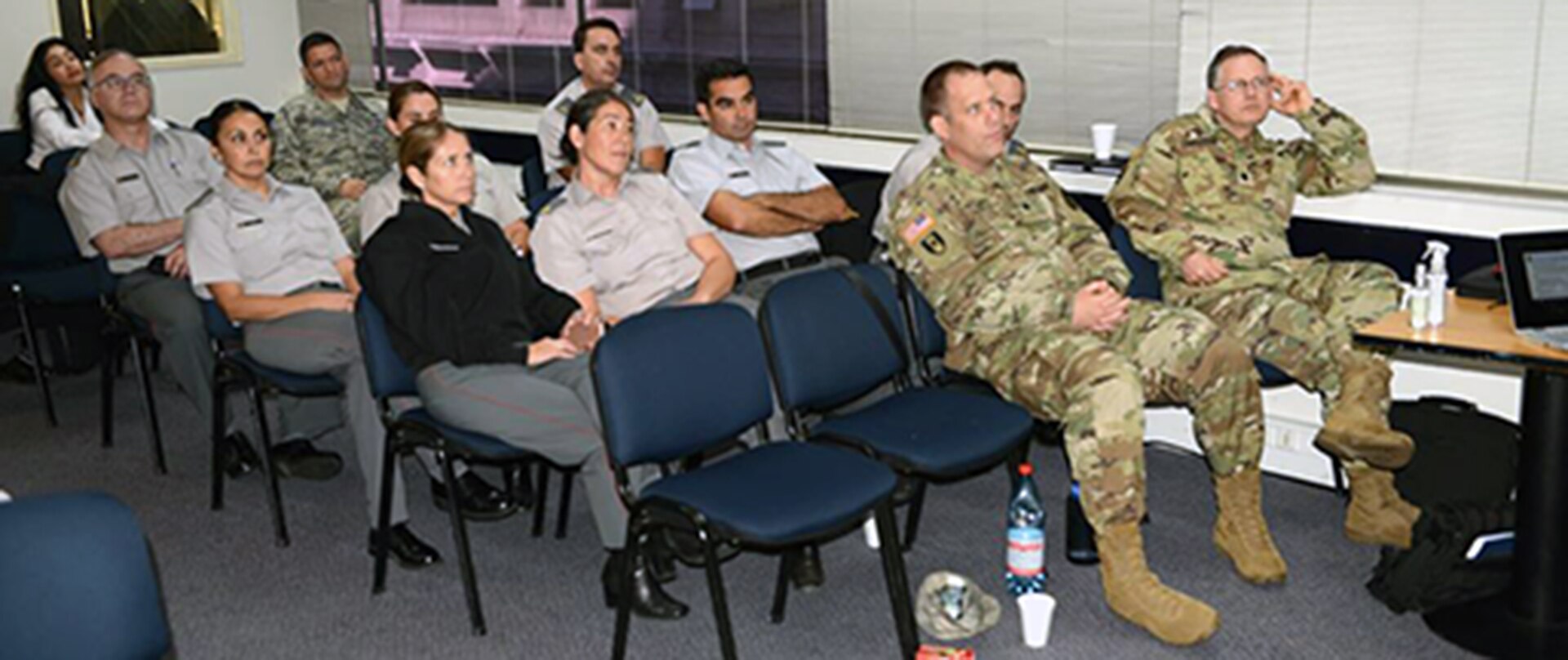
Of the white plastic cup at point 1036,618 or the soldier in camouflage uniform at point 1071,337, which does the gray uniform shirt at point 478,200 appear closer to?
the soldier in camouflage uniform at point 1071,337

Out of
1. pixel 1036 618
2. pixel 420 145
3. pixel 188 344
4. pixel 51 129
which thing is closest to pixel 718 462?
pixel 1036 618

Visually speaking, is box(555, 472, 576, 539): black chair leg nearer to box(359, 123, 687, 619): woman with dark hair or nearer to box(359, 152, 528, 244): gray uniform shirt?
box(359, 123, 687, 619): woman with dark hair

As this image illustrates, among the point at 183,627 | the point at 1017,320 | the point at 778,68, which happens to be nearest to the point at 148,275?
the point at 183,627

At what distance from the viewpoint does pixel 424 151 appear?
4137 millimetres

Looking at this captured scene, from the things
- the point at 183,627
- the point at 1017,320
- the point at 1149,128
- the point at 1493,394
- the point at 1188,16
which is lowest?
the point at 183,627

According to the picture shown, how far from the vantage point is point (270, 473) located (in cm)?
455

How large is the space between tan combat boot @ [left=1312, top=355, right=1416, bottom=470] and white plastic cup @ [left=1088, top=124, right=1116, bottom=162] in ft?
3.71

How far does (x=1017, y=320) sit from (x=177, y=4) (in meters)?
5.43

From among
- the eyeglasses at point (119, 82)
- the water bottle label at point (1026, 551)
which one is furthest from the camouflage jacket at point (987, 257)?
the eyeglasses at point (119, 82)

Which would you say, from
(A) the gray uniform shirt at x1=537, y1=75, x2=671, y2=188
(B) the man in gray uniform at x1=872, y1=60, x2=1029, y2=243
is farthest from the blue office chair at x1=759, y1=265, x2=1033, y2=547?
(A) the gray uniform shirt at x1=537, y1=75, x2=671, y2=188

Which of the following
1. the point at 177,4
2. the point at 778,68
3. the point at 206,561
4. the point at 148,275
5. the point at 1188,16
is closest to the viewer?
the point at 206,561

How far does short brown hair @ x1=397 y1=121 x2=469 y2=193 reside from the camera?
4141mm

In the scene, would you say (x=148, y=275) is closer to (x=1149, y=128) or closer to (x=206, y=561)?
(x=206, y=561)

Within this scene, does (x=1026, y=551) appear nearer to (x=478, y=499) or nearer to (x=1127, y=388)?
(x=1127, y=388)
